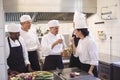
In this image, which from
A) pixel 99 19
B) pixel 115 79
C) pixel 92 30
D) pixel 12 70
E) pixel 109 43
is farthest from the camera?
pixel 92 30

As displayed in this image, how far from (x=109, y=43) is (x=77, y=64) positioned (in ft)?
2.74

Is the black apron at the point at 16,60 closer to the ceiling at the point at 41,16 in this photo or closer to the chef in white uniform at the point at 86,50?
the chef in white uniform at the point at 86,50

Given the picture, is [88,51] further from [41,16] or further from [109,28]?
[41,16]

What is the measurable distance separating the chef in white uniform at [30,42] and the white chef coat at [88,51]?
2.52 feet

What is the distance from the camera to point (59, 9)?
3.34 meters

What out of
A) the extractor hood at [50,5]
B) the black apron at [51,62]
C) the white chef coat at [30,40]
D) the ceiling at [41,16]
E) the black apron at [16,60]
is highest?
the extractor hood at [50,5]

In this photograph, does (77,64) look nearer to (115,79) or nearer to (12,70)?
(115,79)

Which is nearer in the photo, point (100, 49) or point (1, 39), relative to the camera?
point (1, 39)

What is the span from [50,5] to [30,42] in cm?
80

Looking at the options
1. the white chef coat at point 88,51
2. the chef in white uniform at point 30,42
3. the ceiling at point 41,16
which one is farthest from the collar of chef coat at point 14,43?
the ceiling at point 41,16

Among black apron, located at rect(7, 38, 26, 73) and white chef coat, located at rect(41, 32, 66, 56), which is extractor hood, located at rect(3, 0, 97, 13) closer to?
white chef coat, located at rect(41, 32, 66, 56)

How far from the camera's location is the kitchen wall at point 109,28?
310 centimetres

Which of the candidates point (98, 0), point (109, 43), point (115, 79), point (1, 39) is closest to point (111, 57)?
point (109, 43)

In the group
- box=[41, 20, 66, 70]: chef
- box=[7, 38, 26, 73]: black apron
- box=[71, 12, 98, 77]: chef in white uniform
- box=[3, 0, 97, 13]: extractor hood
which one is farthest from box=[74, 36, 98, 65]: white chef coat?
box=[3, 0, 97, 13]: extractor hood
